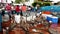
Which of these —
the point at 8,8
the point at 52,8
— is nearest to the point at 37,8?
the point at 52,8

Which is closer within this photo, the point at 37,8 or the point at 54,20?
the point at 54,20

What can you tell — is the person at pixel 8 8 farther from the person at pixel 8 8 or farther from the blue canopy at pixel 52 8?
the blue canopy at pixel 52 8

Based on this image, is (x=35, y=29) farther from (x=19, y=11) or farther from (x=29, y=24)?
(x=19, y=11)

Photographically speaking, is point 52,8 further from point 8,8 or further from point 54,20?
point 8,8

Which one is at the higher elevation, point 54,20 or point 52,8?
point 52,8

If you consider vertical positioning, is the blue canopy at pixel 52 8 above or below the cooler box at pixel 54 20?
above

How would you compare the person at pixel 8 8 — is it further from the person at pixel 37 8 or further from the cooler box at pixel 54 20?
the cooler box at pixel 54 20

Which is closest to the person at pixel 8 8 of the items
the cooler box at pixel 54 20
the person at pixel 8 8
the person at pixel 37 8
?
the person at pixel 8 8

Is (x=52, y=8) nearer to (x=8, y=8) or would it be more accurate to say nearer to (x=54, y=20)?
→ (x=54, y=20)

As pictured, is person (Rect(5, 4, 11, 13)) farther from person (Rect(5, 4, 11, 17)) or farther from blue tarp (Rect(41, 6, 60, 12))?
blue tarp (Rect(41, 6, 60, 12))

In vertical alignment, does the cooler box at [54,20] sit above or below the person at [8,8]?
below

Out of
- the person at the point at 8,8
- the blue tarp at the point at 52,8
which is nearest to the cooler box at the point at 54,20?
the blue tarp at the point at 52,8

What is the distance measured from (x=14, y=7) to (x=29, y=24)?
272 millimetres

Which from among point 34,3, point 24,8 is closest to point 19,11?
point 24,8
